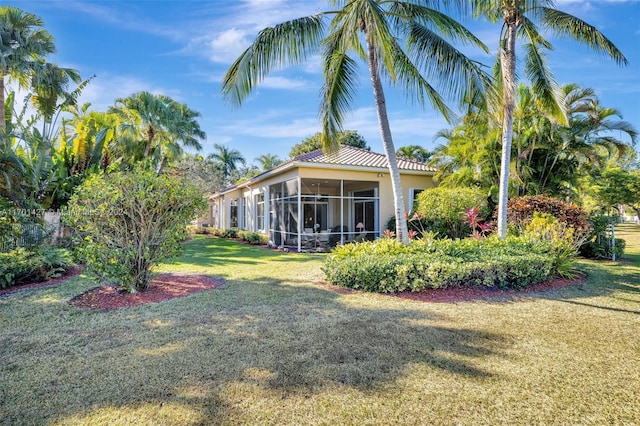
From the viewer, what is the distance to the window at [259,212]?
20.2 metres

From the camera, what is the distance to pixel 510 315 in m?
5.62

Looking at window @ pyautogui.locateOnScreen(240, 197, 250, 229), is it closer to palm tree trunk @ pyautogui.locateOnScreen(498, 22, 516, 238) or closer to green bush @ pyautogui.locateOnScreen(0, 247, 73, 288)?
green bush @ pyautogui.locateOnScreen(0, 247, 73, 288)

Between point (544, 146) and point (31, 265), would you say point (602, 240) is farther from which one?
point (31, 265)

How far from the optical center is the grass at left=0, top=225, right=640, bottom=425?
296cm

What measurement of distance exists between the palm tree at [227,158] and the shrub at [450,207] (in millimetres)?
38826

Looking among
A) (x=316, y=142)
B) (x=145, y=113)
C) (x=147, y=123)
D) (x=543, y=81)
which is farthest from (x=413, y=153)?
(x=543, y=81)

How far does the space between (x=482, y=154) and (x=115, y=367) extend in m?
14.9

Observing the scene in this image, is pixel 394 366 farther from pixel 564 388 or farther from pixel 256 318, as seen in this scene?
pixel 256 318

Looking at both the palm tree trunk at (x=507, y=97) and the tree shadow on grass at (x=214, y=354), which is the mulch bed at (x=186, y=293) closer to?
the tree shadow on grass at (x=214, y=354)

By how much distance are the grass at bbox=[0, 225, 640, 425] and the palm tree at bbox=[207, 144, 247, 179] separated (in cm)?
4344

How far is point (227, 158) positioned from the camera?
160 ft

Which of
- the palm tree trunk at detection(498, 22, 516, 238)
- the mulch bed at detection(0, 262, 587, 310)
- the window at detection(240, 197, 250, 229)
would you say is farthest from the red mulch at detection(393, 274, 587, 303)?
the window at detection(240, 197, 250, 229)

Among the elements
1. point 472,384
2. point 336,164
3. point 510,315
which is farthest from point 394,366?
point 336,164

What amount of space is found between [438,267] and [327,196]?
9113 mm
